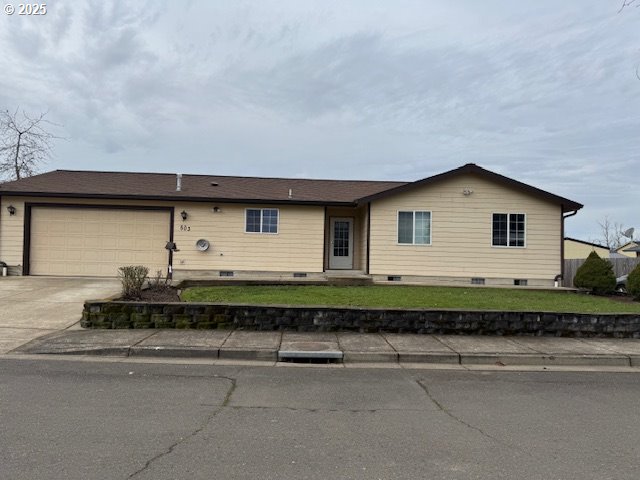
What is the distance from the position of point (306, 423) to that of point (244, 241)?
1321 centimetres

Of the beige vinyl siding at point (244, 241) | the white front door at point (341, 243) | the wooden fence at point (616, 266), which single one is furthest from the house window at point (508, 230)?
the beige vinyl siding at point (244, 241)

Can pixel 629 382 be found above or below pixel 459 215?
below

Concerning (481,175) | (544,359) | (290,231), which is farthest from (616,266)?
(544,359)

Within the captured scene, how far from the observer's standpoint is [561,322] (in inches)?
380

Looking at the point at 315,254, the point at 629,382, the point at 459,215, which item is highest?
the point at 459,215

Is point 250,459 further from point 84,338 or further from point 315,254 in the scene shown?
point 315,254

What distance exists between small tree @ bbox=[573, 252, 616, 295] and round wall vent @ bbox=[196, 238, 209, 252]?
13.4 m

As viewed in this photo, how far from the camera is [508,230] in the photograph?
17.6 m

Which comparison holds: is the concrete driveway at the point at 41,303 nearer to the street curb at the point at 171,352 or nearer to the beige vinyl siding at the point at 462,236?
the street curb at the point at 171,352

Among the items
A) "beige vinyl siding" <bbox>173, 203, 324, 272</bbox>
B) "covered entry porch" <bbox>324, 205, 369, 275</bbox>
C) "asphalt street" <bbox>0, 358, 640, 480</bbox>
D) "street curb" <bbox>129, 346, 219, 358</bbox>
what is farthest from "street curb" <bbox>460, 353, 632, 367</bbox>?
"covered entry porch" <bbox>324, 205, 369, 275</bbox>

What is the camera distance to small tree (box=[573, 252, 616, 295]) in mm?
16703

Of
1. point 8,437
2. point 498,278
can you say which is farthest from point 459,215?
point 8,437

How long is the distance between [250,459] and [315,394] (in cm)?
205

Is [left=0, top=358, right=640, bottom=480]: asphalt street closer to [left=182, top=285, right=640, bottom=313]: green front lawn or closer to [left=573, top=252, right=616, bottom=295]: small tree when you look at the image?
[left=182, top=285, right=640, bottom=313]: green front lawn
